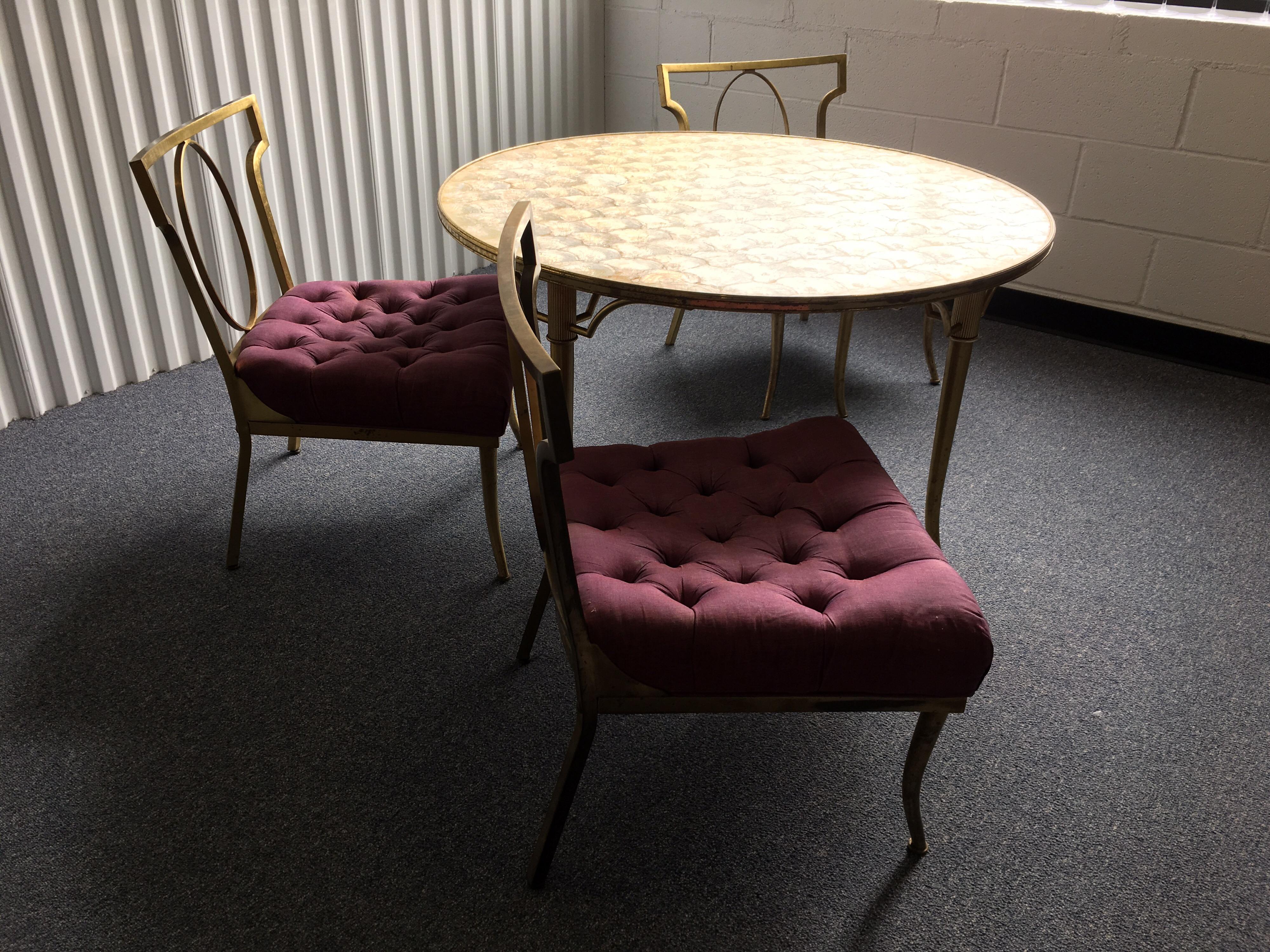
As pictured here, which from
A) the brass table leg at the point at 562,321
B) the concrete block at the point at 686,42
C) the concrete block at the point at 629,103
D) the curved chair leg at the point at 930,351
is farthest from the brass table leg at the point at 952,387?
the concrete block at the point at 629,103

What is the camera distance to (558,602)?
122 cm

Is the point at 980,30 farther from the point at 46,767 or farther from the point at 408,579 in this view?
the point at 46,767

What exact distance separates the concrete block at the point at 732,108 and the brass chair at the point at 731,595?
218 cm

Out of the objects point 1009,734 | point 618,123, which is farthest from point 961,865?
point 618,123

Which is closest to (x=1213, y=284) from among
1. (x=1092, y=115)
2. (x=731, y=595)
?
(x=1092, y=115)

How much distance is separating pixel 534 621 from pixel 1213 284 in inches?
86.6

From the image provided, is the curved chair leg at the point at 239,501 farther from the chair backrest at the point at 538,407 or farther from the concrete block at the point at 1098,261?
the concrete block at the point at 1098,261

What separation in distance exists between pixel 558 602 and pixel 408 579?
30.9 inches

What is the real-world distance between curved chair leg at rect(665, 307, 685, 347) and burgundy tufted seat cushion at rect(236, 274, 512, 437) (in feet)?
3.19

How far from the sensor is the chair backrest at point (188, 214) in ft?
5.49

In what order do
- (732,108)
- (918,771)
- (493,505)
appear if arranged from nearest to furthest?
(918,771), (493,505), (732,108)

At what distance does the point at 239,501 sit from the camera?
1909 mm

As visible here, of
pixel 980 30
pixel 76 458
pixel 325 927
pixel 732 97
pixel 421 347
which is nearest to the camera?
pixel 325 927

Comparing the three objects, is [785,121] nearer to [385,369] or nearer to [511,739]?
[385,369]
